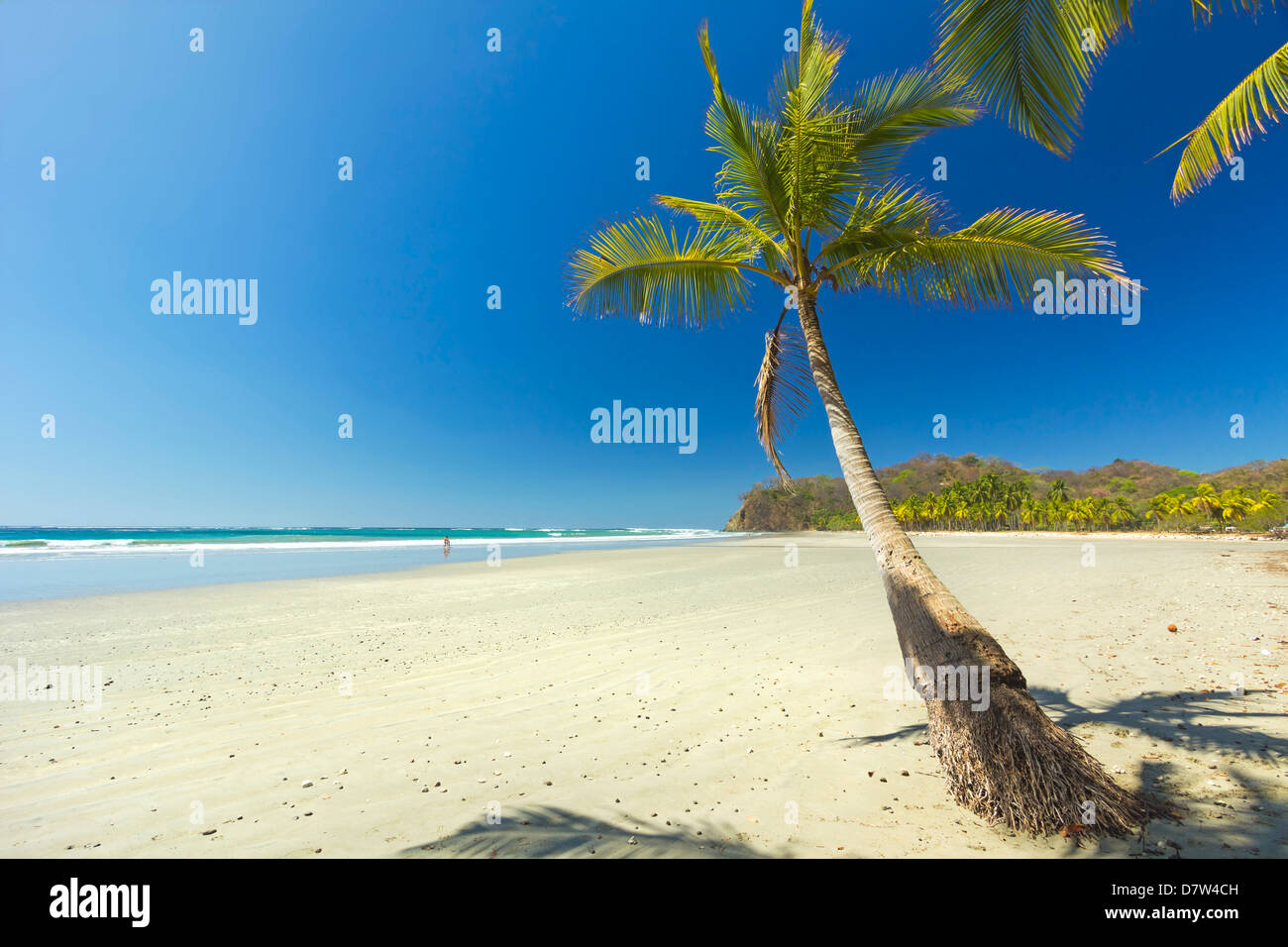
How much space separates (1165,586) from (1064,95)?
1496 centimetres

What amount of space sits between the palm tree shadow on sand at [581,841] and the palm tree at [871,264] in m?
1.59

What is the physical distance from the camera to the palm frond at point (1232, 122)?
3.93 metres

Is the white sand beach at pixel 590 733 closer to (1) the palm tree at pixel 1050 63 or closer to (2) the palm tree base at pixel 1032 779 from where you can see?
(2) the palm tree base at pixel 1032 779

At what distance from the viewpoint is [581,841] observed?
3.15m

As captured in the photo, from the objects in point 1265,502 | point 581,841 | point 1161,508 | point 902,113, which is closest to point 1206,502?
point 1265,502

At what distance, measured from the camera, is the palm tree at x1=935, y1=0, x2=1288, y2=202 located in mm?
3699

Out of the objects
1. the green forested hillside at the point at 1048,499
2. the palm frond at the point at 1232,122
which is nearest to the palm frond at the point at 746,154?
the palm frond at the point at 1232,122

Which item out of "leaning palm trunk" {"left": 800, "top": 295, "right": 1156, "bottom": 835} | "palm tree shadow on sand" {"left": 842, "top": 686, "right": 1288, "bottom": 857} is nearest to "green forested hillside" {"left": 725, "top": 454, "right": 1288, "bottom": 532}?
"palm tree shadow on sand" {"left": 842, "top": 686, "right": 1288, "bottom": 857}

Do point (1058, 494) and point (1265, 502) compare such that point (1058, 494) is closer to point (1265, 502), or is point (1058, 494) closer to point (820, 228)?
point (1265, 502)

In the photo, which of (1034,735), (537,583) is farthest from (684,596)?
(1034,735)

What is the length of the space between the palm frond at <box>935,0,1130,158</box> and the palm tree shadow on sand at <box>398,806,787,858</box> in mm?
5795

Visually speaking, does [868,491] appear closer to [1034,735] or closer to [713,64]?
[1034,735]

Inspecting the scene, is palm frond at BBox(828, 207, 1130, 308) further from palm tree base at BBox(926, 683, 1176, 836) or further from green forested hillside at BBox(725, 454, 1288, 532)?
green forested hillside at BBox(725, 454, 1288, 532)
